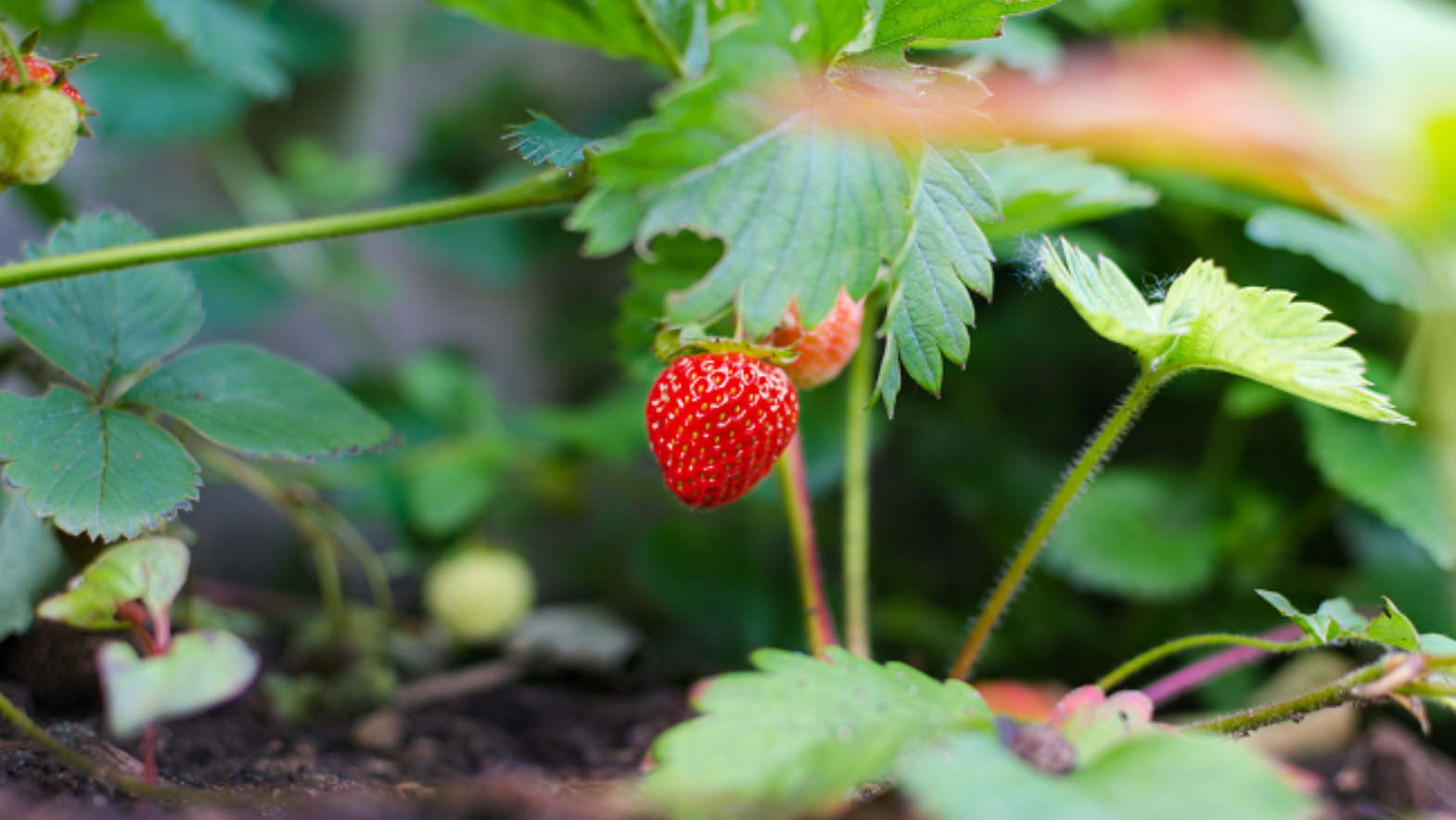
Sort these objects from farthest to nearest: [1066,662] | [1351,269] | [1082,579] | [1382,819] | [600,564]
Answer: [600,564] < [1066,662] < [1082,579] < [1351,269] < [1382,819]

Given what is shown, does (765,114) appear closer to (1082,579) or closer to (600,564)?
(1082,579)

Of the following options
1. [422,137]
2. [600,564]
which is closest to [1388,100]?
[600,564]

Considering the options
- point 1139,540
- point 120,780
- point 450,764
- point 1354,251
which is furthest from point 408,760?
point 1354,251

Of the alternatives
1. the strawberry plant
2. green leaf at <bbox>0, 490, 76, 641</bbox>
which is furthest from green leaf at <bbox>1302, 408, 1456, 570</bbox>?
green leaf at <bbox>0, 490, 76, 641</bbox>

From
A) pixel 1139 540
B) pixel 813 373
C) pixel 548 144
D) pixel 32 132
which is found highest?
pixel 32 132

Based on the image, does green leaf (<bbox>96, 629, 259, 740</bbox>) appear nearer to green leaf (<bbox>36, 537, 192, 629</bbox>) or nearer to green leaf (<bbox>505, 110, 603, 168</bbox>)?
green leaf (<bbox>36, 537, 192, 629</bbox>)

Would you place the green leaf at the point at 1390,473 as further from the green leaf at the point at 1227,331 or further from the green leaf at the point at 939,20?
the green leaf at the point at 939,20

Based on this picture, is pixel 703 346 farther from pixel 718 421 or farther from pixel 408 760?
pixel 408 760
